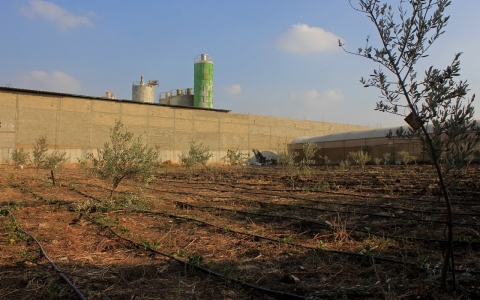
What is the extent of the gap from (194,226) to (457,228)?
5.83 metres

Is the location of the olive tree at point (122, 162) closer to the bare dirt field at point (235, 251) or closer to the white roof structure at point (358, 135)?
the bare dirt field at point (235, 251)

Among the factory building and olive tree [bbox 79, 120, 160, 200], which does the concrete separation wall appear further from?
olive tree [bbox 79, 120, 160, 200]

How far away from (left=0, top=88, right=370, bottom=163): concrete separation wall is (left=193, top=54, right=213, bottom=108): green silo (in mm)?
10403

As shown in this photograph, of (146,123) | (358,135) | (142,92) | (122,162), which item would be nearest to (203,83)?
(142,92)

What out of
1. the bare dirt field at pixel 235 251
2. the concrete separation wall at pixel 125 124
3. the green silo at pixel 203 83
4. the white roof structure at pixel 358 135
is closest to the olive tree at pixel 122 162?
the bare dirt field at pixel 235 251

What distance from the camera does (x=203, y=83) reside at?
60469 mm

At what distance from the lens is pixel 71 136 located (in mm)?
38625

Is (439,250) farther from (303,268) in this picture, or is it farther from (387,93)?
(387,93)

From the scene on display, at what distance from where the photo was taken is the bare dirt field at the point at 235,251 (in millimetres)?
4422

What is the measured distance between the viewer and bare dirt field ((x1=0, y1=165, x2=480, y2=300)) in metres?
4.42

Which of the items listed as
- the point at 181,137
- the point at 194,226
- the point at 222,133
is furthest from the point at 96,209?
the point at 222,133

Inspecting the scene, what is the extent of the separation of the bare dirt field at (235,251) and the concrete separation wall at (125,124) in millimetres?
19940

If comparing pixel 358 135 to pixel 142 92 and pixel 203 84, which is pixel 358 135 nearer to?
pixel 203 84

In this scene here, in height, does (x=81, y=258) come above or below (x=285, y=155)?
below
